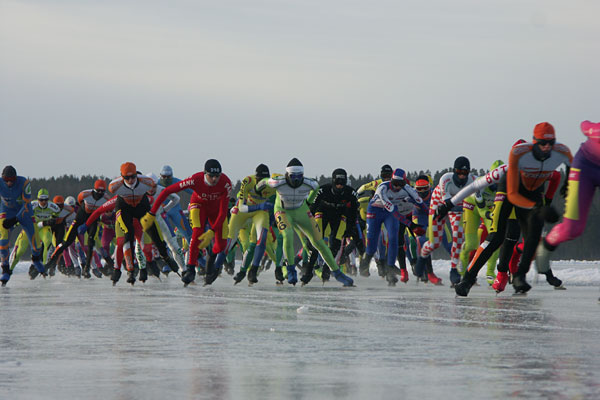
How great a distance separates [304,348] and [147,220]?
11364mm

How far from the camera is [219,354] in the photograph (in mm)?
7828

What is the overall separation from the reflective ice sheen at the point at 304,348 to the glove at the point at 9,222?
7.23m

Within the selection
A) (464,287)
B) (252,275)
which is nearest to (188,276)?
(252,275)

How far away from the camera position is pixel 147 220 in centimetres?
1909

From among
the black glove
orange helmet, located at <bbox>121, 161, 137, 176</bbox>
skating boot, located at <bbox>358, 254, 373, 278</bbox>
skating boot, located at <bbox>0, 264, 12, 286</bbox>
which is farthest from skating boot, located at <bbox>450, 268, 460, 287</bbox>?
the black glove

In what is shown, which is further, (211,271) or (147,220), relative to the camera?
(147,220)

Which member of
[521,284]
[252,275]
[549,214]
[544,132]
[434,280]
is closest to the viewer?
[549,214]

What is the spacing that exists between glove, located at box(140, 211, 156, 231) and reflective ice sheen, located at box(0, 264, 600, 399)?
188 inches

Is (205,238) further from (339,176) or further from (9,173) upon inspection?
(9,173)

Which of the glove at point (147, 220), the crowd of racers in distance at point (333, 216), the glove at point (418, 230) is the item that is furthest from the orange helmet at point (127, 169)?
the glove at point (418, 230)

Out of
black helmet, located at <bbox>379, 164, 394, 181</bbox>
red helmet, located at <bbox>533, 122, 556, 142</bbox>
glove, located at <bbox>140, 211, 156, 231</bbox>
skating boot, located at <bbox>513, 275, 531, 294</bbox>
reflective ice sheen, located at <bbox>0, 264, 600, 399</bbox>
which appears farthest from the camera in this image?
black helmet, located at <bbox>379, 164, 394, 181</bbox>

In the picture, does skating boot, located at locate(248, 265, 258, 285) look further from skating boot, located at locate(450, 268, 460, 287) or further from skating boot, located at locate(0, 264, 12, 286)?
skating boot, located at locate(0, 264, 12, 286)

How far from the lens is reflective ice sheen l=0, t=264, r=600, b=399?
6.11 meters

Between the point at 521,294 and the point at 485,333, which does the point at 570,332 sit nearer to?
the point at 485,333
